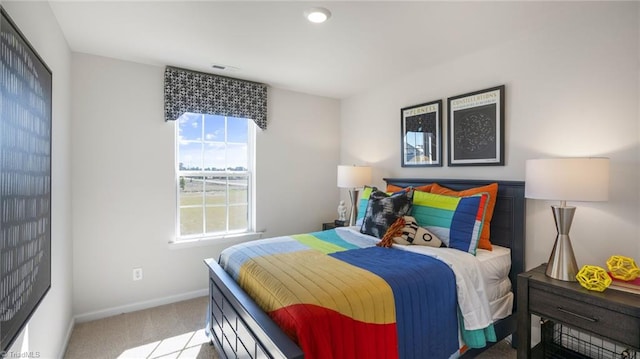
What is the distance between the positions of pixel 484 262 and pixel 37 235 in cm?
255

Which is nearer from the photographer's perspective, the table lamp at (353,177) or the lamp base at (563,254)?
the lamp base at (563,254)

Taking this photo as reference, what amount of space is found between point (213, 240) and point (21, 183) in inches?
86.3

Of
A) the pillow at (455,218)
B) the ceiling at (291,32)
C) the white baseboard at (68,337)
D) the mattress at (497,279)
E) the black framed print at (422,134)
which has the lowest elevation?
the white baseboard at (68,337)

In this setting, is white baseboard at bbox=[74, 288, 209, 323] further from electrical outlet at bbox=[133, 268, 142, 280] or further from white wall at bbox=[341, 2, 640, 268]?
white wall at bbox=[341, 2, 640, 268]

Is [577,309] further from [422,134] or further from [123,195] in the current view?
[123,195]

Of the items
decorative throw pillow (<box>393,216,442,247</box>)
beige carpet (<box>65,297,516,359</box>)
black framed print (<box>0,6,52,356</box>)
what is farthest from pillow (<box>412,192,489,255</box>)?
black framed print (<box>0,6,52,356</box>)

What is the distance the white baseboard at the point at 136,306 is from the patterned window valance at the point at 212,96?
1.81m

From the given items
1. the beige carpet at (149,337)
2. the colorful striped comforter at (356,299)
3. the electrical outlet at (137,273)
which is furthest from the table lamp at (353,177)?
the electrical outlet at (137,273)

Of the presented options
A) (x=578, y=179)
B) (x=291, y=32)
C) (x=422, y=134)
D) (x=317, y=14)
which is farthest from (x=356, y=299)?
(x=422, y=134)

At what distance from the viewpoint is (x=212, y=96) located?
3209 millimetres

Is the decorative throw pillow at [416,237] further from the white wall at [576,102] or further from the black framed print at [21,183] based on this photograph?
the black framed print at [21,183]

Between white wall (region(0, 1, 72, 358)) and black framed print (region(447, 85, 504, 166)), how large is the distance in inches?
117

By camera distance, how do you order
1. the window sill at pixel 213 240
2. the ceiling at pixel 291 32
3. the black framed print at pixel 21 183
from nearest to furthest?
1. the black framed print at pixel 21 183
2. the ceiling at pixel 291 32
3. the window sill at pixel 213 240

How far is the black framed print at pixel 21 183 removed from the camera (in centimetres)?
103
